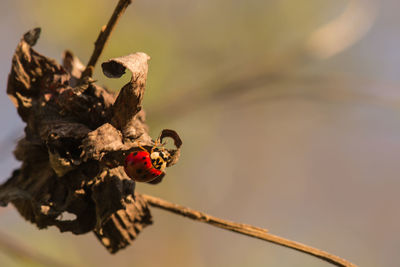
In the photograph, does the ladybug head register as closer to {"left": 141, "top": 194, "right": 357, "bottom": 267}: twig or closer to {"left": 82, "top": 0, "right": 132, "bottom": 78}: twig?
{"left": 141, "top": 194, "right": 357, "bottom": 267}: twig

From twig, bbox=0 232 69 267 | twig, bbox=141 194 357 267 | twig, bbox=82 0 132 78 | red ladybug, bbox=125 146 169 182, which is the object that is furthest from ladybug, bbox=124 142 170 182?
twig, bbox=0 232 69 267

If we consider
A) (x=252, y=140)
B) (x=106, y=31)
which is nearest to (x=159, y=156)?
(x=106, y=31)

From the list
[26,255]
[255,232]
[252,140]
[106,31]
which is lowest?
[26,255]

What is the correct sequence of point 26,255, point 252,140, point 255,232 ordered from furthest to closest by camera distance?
1. point 252,140
2. point 26,255
3. point 255,232

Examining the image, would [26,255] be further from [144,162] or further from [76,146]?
[144,162]

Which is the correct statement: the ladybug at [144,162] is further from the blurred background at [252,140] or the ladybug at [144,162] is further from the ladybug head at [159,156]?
the blurred background at [252,140]

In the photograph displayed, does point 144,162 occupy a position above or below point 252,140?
below

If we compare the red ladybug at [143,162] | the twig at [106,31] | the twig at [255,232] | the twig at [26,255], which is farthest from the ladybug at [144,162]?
the twig at [26,255]
